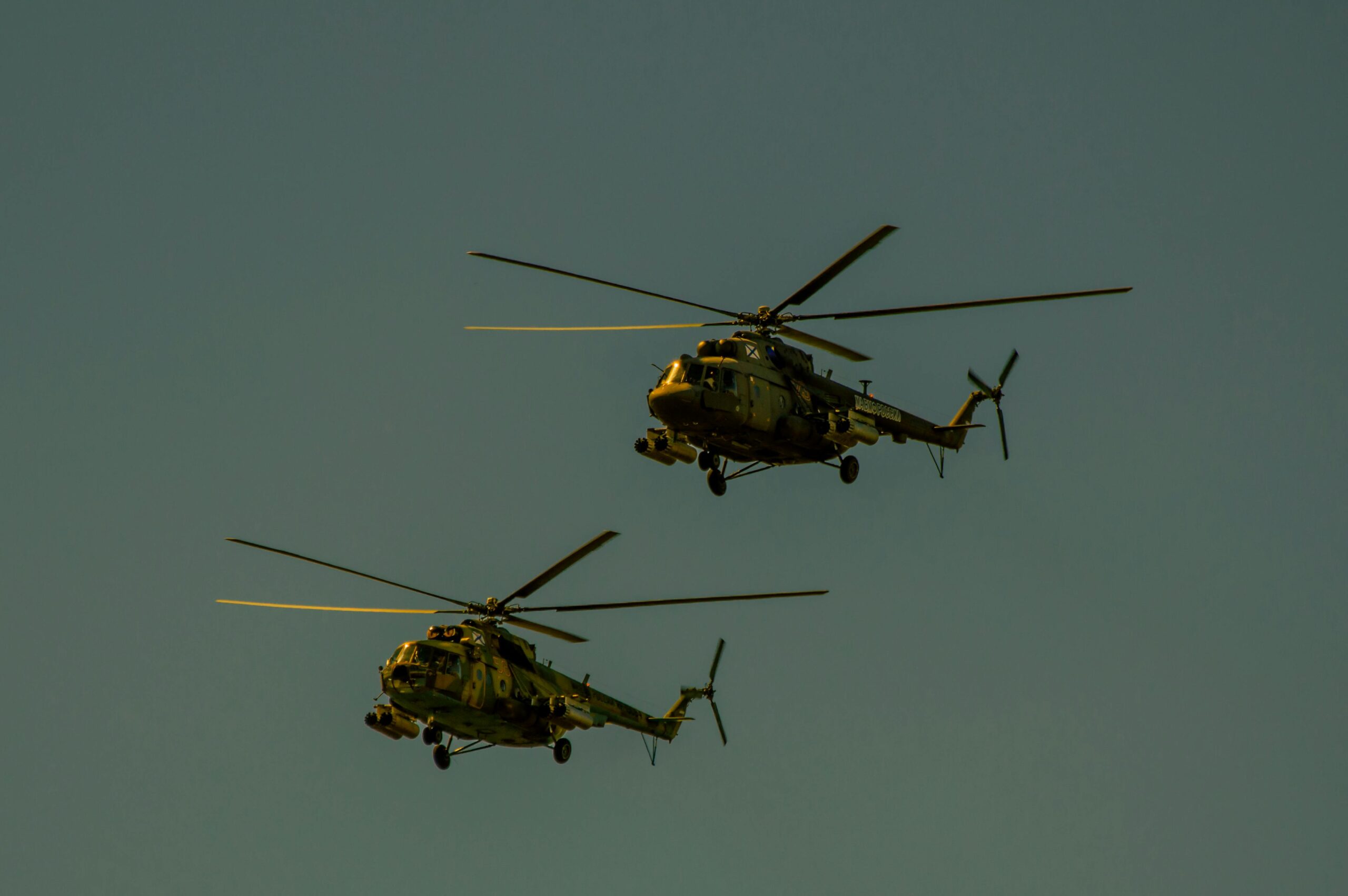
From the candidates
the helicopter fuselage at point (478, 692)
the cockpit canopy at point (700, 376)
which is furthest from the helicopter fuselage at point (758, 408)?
the helicopter fuselage at point (478, 692)

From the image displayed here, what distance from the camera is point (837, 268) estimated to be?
42156mm

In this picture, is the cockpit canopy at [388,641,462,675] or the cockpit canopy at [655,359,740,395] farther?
the cockpit canopy at [388,641,462,675]

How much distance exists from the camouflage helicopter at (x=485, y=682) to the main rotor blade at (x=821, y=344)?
619 cm

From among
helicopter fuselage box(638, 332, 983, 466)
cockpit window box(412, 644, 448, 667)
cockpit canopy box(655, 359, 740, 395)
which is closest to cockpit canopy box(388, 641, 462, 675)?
cockpit window box(412, 644, 448, 667)

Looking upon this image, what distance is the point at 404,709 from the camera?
45500mm

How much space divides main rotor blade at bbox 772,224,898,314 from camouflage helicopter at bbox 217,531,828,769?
7037 millimetres

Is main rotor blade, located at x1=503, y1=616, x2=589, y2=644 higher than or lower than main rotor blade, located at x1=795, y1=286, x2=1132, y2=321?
lower

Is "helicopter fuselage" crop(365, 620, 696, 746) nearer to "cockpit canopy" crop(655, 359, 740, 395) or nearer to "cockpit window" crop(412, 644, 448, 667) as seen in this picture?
"cockpit window" crop(412, 644, 448, 667)

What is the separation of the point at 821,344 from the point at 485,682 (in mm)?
11464

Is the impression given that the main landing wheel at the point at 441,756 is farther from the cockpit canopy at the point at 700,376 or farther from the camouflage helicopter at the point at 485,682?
the cockpit canopy at the point at 700,376

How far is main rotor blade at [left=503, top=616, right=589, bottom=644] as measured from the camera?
48.1 metres

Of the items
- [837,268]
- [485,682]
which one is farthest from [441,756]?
[837,268]

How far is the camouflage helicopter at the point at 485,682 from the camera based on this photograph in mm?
44531

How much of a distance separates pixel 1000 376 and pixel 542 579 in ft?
49.8
